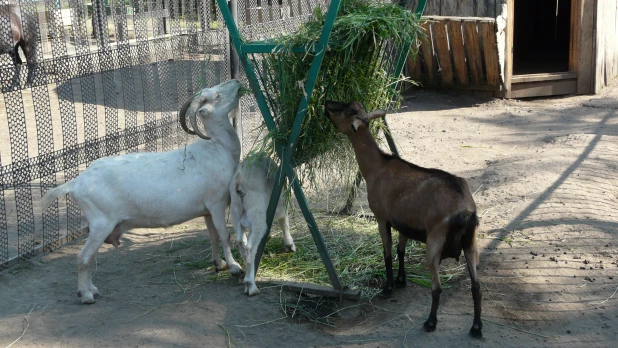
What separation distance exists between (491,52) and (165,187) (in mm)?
6968

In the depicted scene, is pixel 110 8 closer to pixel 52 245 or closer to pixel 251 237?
pixel 52 245

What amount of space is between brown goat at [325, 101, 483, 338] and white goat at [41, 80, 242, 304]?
2.93 ft

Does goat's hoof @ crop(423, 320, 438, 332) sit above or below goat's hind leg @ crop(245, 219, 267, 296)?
below

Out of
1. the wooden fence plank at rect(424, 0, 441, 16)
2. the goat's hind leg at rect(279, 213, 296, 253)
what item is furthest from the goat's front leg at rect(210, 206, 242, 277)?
the wooden fence plank at rect(424, 0, 441, 16)

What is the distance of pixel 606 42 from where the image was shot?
1144 centimetres

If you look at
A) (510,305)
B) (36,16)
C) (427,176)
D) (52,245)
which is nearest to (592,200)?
(510,305)

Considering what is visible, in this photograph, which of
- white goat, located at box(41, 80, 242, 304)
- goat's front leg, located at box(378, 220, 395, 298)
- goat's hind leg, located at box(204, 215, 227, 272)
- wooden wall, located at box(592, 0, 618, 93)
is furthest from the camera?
wooden wall, located at box(592, 0, 618, 93)

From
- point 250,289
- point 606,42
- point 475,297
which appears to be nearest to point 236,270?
point 250,289

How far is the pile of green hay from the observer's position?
4641mm

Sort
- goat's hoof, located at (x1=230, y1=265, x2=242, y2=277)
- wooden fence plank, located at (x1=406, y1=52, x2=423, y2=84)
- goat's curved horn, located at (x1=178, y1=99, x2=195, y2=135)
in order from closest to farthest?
goat's curved horn, located at (x1=178, y1=99, x2=195, y2=135) < goat's hoof, located at (x1=230, y1=265, x2=242, y2=277) < wooden fence plank, located at (x1=406, y1=52, x2=423, y2=84)

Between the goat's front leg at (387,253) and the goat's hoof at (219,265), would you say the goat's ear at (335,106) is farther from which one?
the goat's hoof at (219,265)

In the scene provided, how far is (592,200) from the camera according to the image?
6207mm

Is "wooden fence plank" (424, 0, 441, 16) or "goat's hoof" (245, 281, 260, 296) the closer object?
"goat's hoof" (245, 281, 260, 296)

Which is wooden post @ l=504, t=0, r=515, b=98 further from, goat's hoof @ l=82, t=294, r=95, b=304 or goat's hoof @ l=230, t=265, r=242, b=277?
goat's hoof @ l=82, t=294, r=95, b=304
